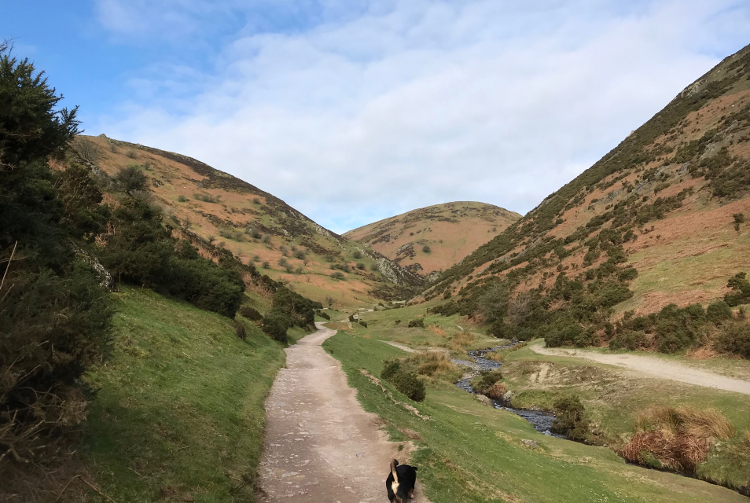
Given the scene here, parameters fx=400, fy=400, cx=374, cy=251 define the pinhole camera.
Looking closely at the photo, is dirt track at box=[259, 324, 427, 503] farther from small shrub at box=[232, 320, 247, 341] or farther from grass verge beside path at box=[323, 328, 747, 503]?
small shrub at box=[232, 320, 247, 341]

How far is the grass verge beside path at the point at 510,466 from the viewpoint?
10.3 metres

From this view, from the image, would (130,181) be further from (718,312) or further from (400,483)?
(718,312)

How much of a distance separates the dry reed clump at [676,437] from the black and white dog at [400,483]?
47.1 ft

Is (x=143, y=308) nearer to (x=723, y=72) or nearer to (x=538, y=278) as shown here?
(x=538, y=278)

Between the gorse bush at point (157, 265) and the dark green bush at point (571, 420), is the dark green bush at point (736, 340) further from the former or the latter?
the gorse bush at point (157, 265)

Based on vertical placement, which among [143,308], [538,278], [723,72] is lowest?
[143,308]

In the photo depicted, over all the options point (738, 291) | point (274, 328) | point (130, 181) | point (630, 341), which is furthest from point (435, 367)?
→ point (130, 181)

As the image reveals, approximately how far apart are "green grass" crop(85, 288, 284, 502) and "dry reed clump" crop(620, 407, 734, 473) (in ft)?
54.0

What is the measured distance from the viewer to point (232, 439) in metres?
10.5

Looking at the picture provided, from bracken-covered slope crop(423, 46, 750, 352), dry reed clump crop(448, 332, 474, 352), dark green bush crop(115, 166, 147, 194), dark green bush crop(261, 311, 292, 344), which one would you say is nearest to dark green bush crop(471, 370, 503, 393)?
bracken-covered slope crop(423, 46, 750, 352)

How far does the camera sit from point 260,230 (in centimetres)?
11681

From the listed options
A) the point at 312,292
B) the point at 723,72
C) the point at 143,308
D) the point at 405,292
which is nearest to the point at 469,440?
the point at 143,308

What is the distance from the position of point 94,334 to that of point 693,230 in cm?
5219

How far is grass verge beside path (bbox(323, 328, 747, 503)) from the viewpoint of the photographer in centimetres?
1027
